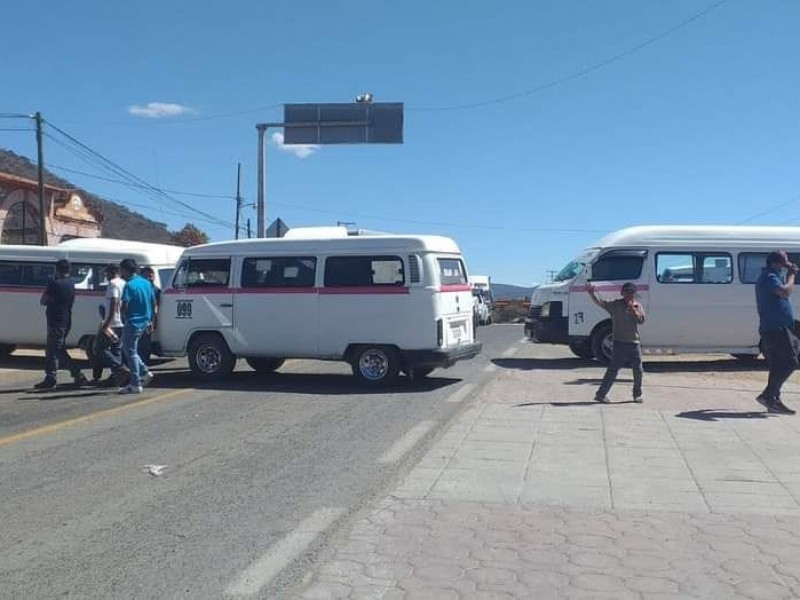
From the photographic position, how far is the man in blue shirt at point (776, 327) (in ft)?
31.8

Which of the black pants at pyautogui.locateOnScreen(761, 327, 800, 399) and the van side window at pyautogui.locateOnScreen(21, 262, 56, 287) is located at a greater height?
the van side window at pyautogui.locateOnScreen(21, 262, 56, 287)

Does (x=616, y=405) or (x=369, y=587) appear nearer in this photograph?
(x=369, y=587)

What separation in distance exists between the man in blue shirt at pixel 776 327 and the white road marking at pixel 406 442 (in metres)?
4.16

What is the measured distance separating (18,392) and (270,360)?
4.15 m

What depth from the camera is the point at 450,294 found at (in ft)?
41.7

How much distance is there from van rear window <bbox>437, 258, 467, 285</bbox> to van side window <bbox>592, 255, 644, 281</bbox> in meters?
3.85

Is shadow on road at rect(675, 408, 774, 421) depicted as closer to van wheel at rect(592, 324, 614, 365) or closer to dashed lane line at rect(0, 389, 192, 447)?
van wheel at rect(592, 324, 614, 365)

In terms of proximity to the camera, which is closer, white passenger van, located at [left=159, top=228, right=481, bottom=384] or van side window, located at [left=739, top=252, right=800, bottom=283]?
white passenger van, located at [left=159, top=228, right=481, bottom=384]

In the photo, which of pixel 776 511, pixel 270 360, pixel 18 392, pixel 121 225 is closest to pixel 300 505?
pixel 776 511

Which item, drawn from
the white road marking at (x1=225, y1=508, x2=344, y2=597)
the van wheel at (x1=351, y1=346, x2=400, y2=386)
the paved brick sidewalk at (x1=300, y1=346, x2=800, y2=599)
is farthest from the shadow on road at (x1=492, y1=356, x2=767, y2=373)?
the white road marking at (x1=225, y1=508, x2=344, y2=597)

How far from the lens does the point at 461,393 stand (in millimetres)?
12023

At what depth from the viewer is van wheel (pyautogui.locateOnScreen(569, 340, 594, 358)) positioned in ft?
54.1

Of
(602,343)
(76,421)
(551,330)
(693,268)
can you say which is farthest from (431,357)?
(693,268)

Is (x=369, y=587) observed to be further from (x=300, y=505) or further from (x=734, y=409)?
(x=734, y=409)
